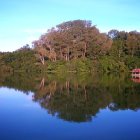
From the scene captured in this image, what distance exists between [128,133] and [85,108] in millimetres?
4960

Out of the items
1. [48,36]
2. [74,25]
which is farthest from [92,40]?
[48,36]

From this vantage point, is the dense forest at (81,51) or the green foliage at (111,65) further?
the dense forest at (81,51)

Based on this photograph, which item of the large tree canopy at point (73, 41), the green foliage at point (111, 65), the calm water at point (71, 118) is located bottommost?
→ the calm water at point (71, 118)

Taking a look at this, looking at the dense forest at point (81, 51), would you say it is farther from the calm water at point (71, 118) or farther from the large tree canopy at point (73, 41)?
the calm water at point (71, 118)

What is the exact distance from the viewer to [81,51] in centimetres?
5344

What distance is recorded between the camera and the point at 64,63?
50.9m

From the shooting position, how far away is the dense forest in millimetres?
49844

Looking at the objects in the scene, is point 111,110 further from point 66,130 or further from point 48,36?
point 48,36

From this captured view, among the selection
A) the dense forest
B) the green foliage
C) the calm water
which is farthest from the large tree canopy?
the calm water

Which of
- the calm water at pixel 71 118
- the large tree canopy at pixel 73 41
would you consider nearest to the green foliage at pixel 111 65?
the large tree canopy at pixel 73 41

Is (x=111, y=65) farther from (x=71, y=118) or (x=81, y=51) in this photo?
(x=71, y=118)

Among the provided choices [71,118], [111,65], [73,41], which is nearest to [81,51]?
[73,41]

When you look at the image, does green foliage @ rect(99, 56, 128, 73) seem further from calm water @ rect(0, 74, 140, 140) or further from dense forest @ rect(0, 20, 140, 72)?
calm water @ rect(0, 74, 140, 140)

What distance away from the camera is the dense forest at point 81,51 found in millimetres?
49844
